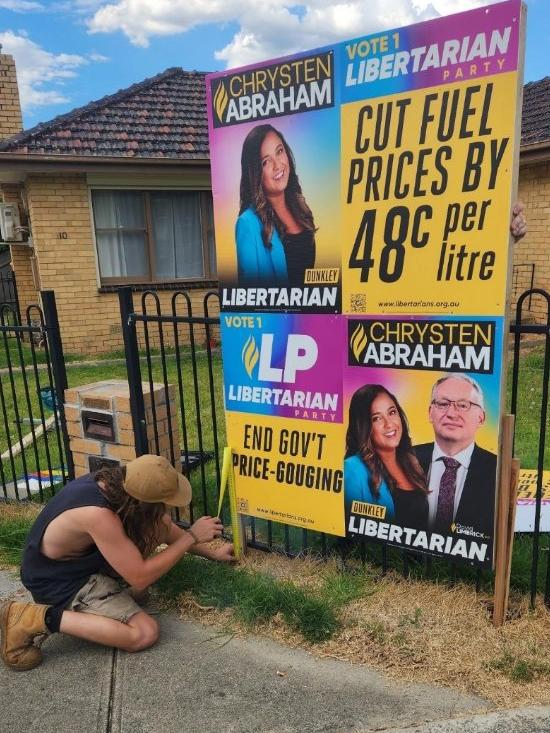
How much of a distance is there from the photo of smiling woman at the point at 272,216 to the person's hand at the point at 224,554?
4.86ft

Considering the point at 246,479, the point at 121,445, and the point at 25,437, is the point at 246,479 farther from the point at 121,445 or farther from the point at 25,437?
the point at 25,437

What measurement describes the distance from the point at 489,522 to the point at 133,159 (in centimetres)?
819

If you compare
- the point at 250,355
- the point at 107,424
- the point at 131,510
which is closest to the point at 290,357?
the point at 250,355

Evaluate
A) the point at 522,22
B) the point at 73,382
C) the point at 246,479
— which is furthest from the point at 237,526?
the point at 73,382

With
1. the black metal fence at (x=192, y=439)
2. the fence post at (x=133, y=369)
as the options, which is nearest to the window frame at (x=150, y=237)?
the black metal fence at (x=192, y=439)

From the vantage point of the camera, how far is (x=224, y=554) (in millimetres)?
3309

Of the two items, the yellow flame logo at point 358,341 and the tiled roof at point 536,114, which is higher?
the tiled roof at point 536,114

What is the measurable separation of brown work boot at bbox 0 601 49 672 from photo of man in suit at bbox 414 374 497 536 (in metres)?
1.82

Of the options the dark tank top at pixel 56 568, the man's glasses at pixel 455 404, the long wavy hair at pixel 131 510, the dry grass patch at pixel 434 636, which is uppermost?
the man's glasses at pixel 455 404

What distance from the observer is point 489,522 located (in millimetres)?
2541

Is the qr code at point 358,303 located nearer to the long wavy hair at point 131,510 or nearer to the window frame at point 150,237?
the long wavy hair at point 131,510

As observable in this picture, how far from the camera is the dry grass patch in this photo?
238 cm

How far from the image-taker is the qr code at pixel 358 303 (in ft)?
8.66

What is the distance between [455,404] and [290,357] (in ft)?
2.68
